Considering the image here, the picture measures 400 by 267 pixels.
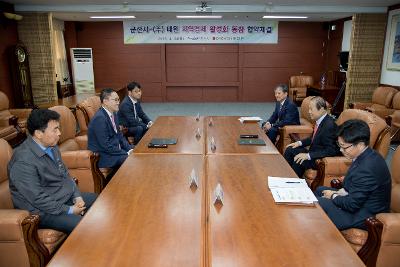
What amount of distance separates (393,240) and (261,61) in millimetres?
8359

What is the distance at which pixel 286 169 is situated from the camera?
2447 mm

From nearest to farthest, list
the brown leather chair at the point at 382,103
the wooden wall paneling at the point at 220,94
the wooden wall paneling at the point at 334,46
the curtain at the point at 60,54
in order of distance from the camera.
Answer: the brown leather chair at the point at 382,103
the curtain at the point at 60,54
the wooden wall paneling at the point at 334,46
the wooden wall paneling at the point at 220,94

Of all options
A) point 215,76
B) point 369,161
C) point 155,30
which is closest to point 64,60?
point 155,30

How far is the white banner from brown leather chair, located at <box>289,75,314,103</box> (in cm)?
135

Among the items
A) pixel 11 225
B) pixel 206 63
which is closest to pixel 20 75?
pixel 206 63

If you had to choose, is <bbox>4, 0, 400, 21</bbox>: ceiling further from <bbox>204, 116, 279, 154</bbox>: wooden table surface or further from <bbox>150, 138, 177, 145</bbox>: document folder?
<bbox>150, 138, 177, 145</bbox>: document folder

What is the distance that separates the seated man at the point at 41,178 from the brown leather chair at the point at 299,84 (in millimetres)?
7539

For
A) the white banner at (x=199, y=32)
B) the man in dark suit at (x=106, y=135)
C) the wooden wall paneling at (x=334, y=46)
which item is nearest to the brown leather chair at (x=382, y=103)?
the wooden wall paneling at (x=334, y=46)

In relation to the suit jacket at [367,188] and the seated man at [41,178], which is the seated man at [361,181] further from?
the seated man at [41,178]

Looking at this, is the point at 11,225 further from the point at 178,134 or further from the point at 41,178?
the point at 178,134

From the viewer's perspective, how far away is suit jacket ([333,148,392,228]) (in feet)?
6.42

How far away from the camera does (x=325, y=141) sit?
3.20 metres

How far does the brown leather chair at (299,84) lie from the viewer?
879 cm

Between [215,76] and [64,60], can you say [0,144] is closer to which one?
[64,60]
